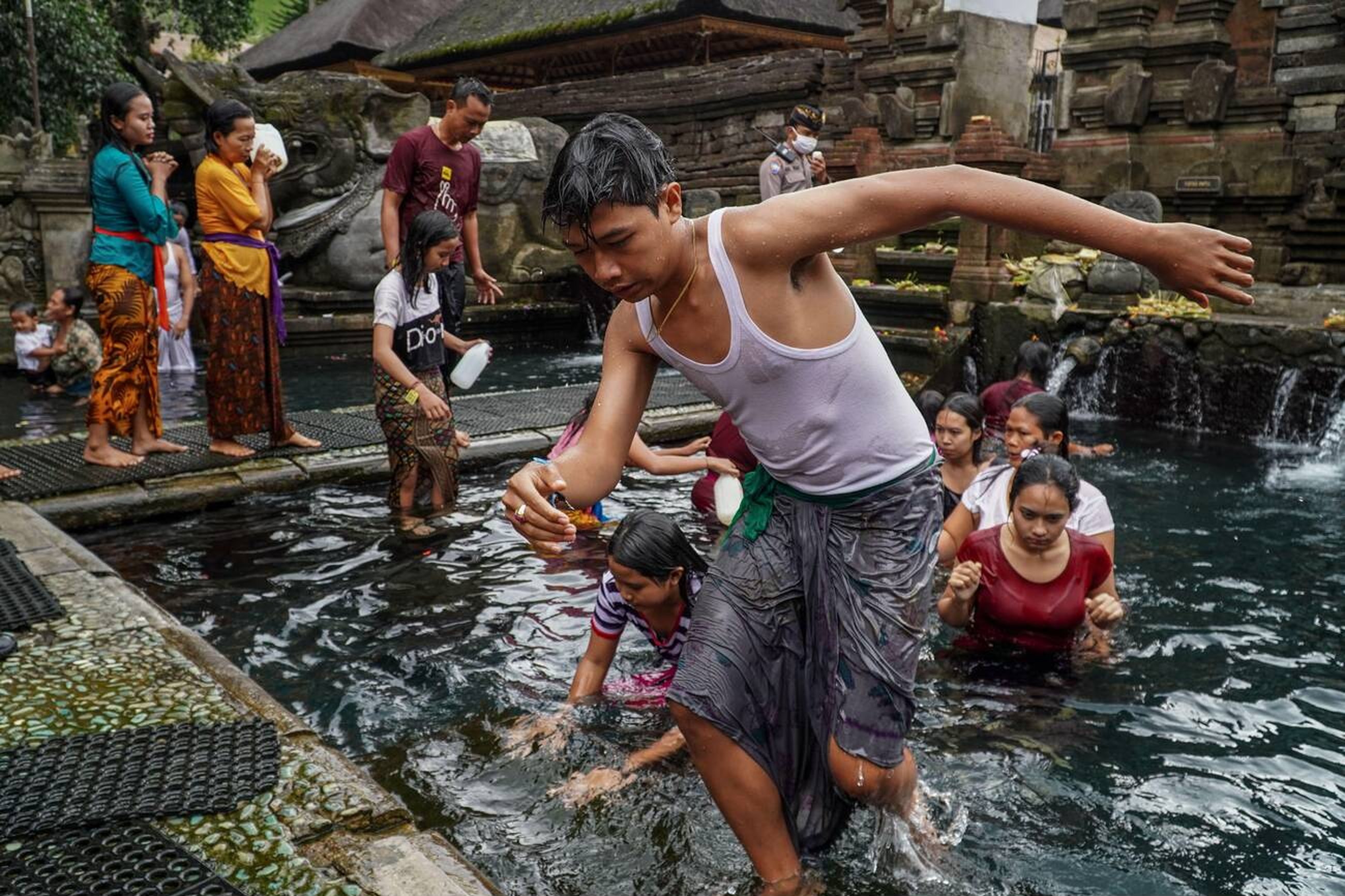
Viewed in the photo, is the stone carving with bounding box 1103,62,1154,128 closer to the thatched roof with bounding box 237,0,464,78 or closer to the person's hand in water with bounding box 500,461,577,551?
the person's hand in water with bounding box 500,461,577,551

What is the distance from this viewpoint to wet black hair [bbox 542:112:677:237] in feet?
7.73

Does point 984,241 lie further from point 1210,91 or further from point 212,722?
point 212,722

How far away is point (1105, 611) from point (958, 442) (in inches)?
61.3

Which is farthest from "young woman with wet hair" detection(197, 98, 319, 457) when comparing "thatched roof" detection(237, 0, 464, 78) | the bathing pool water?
"thatched roof" detection(237, 0, 464, 78)

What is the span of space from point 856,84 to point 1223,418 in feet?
26.9

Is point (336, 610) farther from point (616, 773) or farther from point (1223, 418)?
point (1223, 418)

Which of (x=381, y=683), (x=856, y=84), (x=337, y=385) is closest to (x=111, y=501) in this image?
(x=381, y=683)

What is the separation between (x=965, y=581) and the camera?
4383 millimetres

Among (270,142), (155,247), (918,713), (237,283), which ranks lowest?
(918,713)

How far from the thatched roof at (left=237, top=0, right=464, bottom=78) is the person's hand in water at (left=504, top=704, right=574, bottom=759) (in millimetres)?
25942

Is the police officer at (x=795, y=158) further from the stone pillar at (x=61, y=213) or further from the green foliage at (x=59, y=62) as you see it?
the green foliage at (x=59, y=62)

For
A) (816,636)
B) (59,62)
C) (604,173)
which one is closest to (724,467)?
(816,636)

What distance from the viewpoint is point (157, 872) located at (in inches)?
102

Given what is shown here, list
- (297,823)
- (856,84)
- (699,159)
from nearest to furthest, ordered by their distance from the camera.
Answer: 1. (297,823)
2. (856,84)
3. (699,159)
